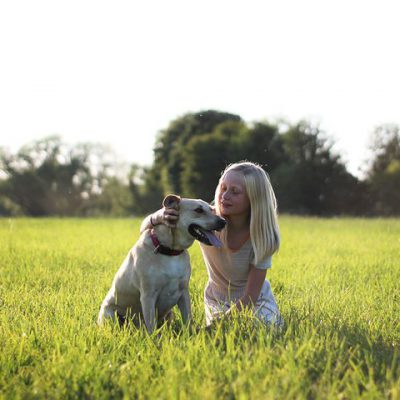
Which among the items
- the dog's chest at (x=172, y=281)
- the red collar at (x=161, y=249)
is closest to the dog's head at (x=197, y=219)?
the red collar at (x=161, y=249)

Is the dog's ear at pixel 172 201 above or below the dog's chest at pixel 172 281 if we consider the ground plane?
above

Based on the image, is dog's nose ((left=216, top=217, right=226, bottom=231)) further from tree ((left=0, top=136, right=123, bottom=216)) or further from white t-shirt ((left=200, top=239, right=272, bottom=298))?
tree ((left=0, top=136, right=123, bottom=216))

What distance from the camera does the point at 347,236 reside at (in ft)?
47.9

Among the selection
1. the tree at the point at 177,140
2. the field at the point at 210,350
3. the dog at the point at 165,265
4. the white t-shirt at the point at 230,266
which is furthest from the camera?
the tree at the point at 177,140

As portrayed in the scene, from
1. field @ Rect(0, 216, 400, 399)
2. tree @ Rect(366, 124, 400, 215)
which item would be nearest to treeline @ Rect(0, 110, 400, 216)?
tree @ Rect(366, 124, 400, 215)

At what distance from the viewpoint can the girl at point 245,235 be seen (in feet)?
16.0

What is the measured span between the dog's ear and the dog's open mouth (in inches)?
9.9

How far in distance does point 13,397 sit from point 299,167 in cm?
3656

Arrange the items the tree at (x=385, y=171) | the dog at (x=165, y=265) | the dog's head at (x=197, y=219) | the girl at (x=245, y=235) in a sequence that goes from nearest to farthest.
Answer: the dog at (x=165, y=265), the dog's head at (x=197, y=219), the girl at (x=245, y=235), the tree at (x=385, y=171)

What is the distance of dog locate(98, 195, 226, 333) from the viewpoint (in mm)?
4590

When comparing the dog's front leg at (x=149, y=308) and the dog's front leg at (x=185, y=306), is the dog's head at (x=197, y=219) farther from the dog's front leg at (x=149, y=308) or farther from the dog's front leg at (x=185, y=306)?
the dog's front leg at (x=149, y=308)

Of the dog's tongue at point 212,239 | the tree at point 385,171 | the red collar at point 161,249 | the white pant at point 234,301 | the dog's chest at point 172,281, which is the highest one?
the tree at point 385,171

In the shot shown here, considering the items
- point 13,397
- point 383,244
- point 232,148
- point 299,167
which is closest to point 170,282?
point 13,397

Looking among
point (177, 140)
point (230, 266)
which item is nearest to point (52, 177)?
point (177, 140)
